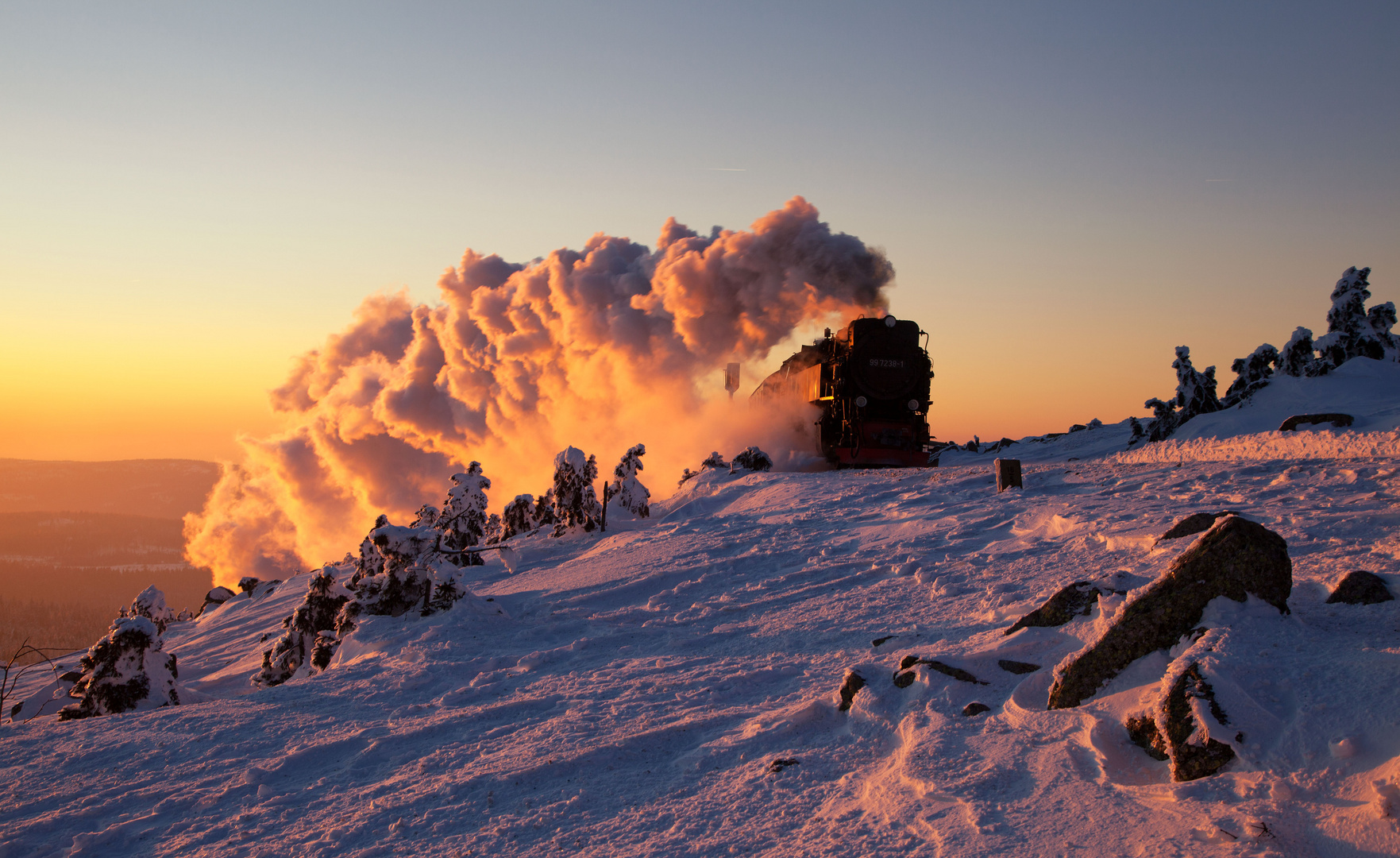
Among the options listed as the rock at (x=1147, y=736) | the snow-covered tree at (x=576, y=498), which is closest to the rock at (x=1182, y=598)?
the rock at (x=1147, y=736)

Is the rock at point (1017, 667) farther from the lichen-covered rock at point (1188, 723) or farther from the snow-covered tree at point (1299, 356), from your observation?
the snow-covered tree at point (1299, 356)

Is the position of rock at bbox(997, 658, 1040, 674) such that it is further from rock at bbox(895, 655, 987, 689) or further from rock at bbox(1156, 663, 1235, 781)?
rock at bbox(1156, 663, 1235, 781)

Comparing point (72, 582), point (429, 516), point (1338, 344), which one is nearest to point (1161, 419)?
point (1338, 344)

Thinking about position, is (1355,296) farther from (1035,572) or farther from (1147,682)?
(1147,682)

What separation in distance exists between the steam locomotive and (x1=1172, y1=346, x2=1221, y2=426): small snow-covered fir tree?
692 centimetres

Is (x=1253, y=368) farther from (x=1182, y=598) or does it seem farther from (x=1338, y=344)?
(x=1182, y=598)

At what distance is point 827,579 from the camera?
9.41m

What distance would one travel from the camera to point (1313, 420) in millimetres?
13656

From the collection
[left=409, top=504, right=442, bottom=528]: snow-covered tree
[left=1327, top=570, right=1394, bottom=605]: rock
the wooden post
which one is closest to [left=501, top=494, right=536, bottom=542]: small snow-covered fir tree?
[left=409, top=504, right=442, bottom=528]: snow-covered tree

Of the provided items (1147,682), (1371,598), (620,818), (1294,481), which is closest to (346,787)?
(620,818)

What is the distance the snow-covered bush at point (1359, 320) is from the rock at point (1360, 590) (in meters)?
19.9

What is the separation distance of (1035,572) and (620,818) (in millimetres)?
5202

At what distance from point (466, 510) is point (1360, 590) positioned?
19945 millimetres

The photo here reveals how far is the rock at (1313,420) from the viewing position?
13045mm
